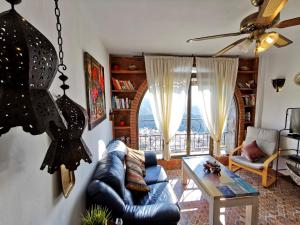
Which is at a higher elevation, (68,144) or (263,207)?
(68,144)

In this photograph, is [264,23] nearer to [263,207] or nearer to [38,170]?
[38,170]

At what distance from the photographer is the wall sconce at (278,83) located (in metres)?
3.16

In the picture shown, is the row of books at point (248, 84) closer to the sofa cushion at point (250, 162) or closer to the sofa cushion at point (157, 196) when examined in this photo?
the sofa cushion at point (250, 162)

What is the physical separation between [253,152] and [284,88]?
4.37ft

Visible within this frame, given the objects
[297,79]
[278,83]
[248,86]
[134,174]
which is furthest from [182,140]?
[297,79]

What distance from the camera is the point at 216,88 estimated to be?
3.55 m

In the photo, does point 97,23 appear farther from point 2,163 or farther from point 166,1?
point 2,163

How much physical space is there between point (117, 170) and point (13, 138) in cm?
129

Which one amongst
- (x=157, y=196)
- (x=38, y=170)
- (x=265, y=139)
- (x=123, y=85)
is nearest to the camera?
(x=38, y=170)

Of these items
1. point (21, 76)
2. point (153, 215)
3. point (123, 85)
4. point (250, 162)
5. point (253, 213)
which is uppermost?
point (123, 85)

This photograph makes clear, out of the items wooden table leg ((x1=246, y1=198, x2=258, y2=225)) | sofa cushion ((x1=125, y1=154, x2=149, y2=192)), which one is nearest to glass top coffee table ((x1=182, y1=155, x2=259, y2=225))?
wooden table leg ((x1=246, y1=198, x2=258, y2=225))

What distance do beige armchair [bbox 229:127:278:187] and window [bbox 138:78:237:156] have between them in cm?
50

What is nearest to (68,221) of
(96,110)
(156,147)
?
(96,110)

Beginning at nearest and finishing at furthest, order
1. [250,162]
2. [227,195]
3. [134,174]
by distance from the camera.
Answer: [227,195] < [134,174] < [250,162]
